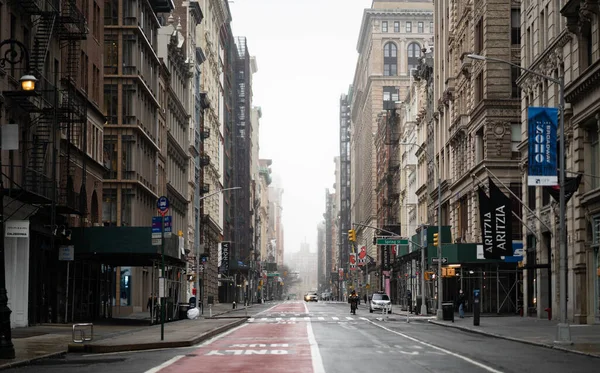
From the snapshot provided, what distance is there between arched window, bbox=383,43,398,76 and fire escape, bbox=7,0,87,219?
13055 cm

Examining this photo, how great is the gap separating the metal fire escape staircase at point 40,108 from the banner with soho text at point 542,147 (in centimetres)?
1904

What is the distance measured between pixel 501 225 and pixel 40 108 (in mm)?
28677

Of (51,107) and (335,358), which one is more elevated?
(51,107)

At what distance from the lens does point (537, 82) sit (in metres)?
55.8

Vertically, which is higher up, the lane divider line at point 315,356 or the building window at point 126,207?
the building window at point 126,207

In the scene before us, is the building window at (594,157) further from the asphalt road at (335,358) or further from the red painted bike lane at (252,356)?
the red painted bike lane at (252,356)

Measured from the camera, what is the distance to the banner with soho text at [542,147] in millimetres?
34438

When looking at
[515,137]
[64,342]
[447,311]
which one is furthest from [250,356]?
[515,137]

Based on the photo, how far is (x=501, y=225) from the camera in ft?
189

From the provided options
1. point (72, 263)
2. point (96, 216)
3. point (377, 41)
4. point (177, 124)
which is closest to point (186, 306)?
point (96, 216)

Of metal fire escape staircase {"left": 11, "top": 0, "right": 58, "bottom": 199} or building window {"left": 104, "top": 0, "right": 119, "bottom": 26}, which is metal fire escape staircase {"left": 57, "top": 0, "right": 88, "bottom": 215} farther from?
building window {"left": 104, "top": 0, "right": 119, "bottom": 26}

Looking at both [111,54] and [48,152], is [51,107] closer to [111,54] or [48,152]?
[48,152]

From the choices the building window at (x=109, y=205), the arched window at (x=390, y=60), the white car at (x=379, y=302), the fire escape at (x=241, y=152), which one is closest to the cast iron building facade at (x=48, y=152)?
the building window at (x=109, y=205)

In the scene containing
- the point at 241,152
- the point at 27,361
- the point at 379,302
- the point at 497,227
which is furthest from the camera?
the point at 241,152
